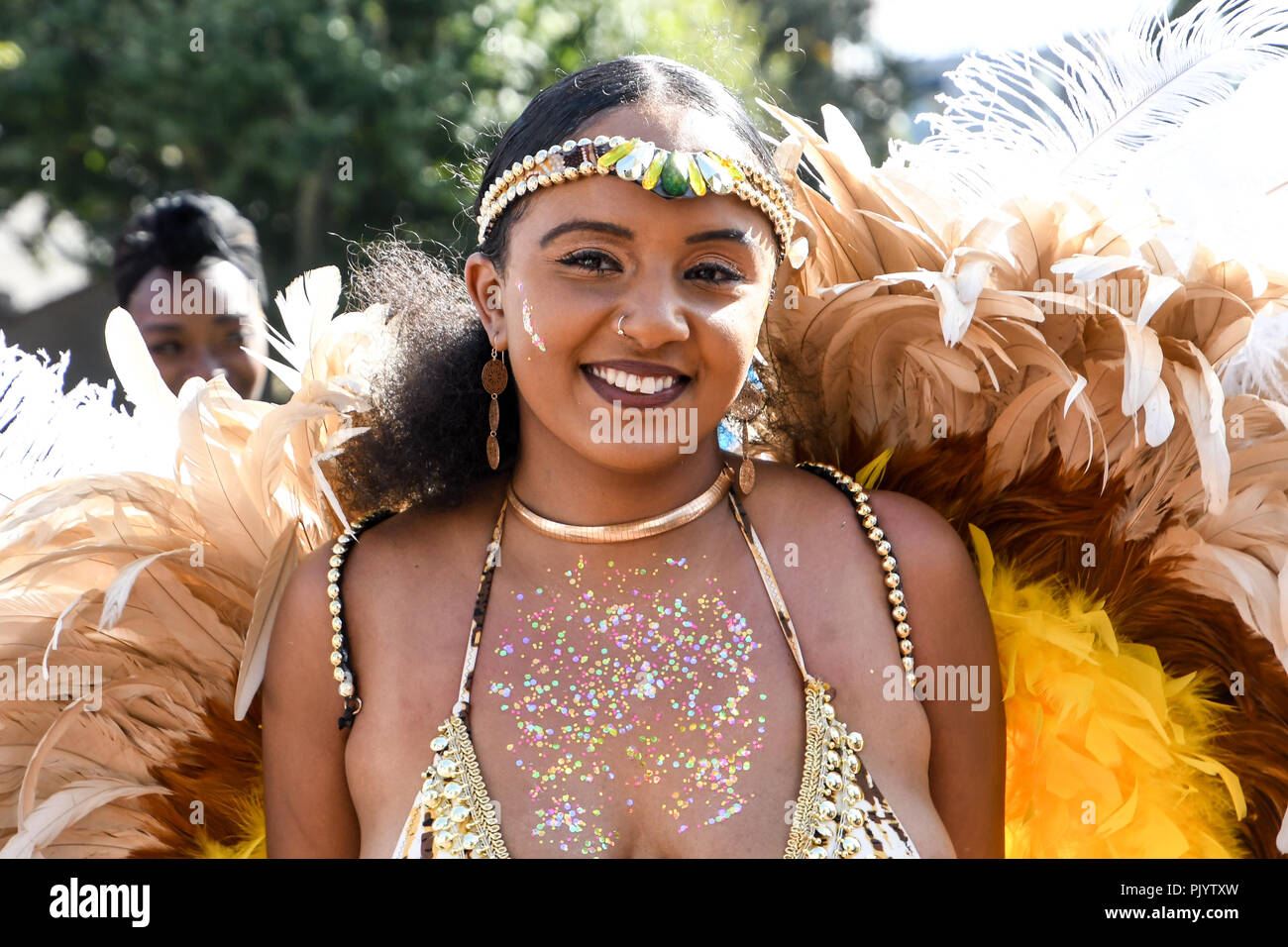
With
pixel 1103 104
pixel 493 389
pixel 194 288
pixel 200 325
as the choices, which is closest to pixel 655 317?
pixel 493 389

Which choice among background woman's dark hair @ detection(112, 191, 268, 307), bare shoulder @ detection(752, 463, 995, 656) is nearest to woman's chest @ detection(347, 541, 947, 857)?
Answer: bare shoulder @ detection(752, 463, 995, 656)

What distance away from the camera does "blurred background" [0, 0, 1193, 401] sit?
9781mm

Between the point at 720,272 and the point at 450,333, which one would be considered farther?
the point at 450,333

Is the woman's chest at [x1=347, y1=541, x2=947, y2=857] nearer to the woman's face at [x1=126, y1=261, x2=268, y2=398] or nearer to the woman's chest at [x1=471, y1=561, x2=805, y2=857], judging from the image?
the woman's chest at [x1=471, y1=561, x2=805, y2=857]

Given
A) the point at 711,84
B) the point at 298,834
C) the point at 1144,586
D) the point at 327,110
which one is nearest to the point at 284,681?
the point at 298,834

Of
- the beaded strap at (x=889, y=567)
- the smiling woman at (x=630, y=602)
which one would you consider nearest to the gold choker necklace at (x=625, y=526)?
the smiling woman at (x=630, y=602)

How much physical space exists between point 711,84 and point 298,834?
1.37 meters

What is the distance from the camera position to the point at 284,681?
7.18ft

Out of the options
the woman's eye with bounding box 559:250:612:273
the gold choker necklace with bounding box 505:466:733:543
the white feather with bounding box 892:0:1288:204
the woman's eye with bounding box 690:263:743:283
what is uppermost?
the white feather with bounding box 892:0:1288:204

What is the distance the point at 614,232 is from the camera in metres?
2.06

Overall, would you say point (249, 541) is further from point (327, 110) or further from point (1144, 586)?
point (327, 110)

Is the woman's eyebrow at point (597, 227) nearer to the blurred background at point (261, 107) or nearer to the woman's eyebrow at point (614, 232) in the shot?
the woman's eyebrow at point (614, 232)

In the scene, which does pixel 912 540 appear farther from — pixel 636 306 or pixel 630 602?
pixel 636 306

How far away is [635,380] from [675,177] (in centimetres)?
30
